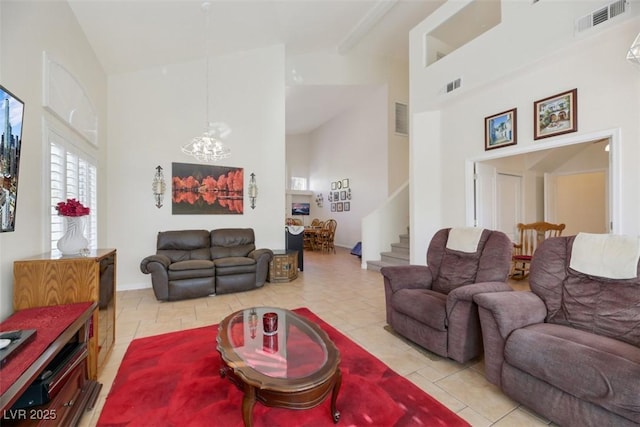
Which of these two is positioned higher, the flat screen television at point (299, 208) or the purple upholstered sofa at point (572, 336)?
the flat screen television at point (299, 208)

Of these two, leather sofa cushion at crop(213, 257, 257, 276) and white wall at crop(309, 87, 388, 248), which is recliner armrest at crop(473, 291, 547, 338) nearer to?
leather sofa cushion at crop(213, 257, 257, 276)

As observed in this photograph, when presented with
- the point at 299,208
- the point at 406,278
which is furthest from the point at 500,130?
the point at 299,208

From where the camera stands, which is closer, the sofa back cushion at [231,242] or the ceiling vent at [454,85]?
the ceiling vent at [454,85]

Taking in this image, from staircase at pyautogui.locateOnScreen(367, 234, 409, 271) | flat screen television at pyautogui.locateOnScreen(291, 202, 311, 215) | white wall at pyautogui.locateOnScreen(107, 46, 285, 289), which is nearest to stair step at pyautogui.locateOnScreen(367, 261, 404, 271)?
staircase at pyautogui.locateOnScreen(367, 234, 409, 271)

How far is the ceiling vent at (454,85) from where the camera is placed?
399 centimetres

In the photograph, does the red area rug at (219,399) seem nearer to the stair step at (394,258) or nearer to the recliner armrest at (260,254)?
the recliner armrest at (260,254)

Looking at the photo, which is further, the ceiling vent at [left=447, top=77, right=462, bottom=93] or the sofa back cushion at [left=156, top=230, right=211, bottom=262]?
the sofa back cushion at [left=156, top=230, right=211, bottom=262]

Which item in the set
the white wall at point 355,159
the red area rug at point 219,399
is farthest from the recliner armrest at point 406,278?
the white wall at point 355,159

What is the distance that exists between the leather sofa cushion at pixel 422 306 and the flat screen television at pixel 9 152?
3002 millimetres

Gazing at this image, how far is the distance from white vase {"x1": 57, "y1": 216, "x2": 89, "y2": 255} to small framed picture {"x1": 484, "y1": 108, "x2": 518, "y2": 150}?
4.69 m

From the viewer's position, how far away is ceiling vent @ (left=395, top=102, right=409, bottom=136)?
25.4 ft

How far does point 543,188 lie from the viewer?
18.7ft

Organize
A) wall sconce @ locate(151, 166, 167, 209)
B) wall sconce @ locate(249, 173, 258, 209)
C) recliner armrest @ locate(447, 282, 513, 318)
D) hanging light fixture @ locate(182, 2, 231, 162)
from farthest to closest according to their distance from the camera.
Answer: wall sconce @ locate(249, 173, 258, 209) < wall sconce @ locate(151, 166, 167, 209) < hanging light fixture @ locate(182, 2, 231, 162) < recliner armrest @ locate(447, 282, 513, 318)

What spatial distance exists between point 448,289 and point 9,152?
357cm
